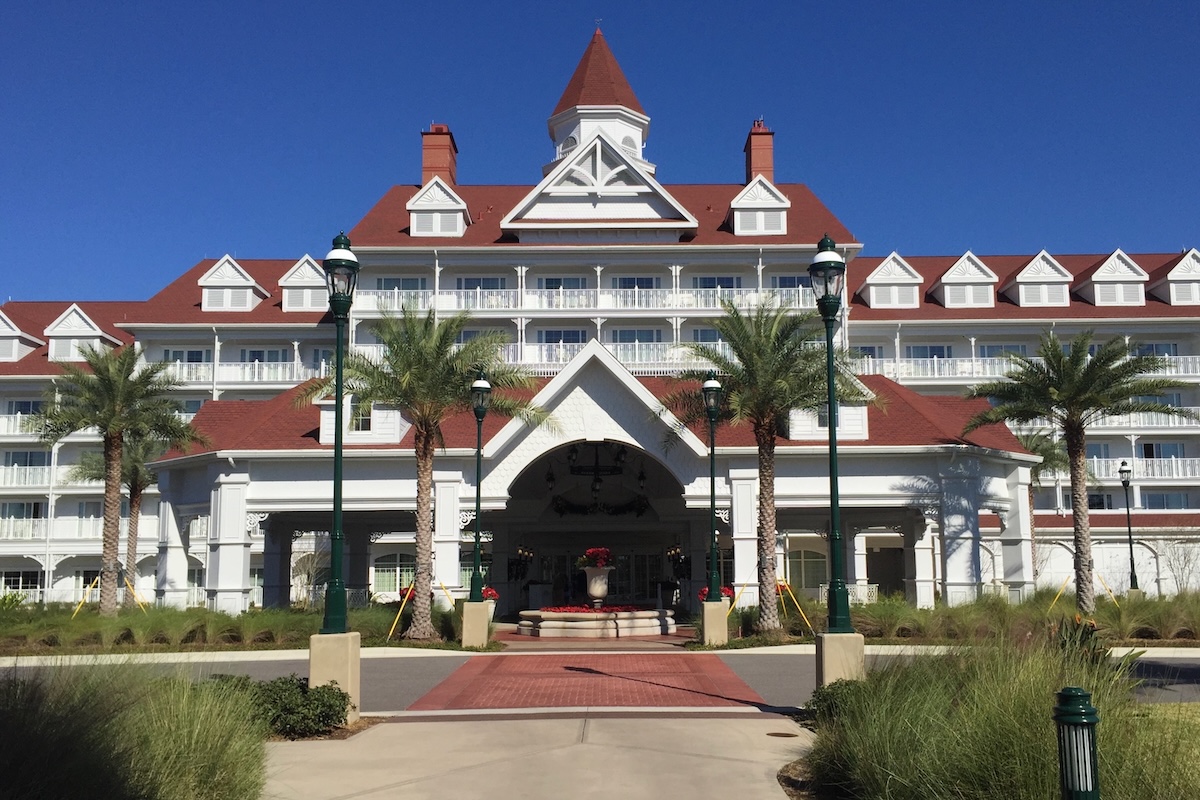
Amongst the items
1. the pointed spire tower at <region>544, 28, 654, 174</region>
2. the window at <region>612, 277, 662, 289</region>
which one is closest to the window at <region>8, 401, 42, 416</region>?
the pointed spire tower at <region>544, 28, 654, 174</region>

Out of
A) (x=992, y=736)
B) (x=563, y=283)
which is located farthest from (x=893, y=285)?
(x=992, y=736)

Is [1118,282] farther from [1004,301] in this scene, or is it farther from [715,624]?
[715,624]

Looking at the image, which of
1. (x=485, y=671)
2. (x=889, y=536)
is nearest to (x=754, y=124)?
(x=889, y=536)

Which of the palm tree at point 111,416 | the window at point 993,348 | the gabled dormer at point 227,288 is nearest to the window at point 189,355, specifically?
the gabled dormer at point 227,288

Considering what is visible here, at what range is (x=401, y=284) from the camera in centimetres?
5269

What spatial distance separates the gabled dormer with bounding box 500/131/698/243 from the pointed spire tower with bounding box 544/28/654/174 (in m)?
3.97

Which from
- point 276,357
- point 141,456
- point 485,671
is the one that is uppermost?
point 276,357

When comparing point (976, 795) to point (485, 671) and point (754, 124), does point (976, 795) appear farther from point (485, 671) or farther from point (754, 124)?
point (754, 124)

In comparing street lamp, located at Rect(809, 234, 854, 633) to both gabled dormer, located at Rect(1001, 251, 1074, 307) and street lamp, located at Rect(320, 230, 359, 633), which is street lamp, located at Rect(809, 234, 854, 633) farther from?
gabled dormer, located at Rect(1001, 251, 1074, 307)

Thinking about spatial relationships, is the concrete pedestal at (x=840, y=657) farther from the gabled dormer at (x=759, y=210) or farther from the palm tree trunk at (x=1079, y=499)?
the gabled dormer at (x=759, y=210)

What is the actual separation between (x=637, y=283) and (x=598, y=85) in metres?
11.7

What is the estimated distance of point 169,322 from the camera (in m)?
55.1

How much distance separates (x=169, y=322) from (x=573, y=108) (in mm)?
23744

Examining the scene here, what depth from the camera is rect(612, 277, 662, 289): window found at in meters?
52.6
